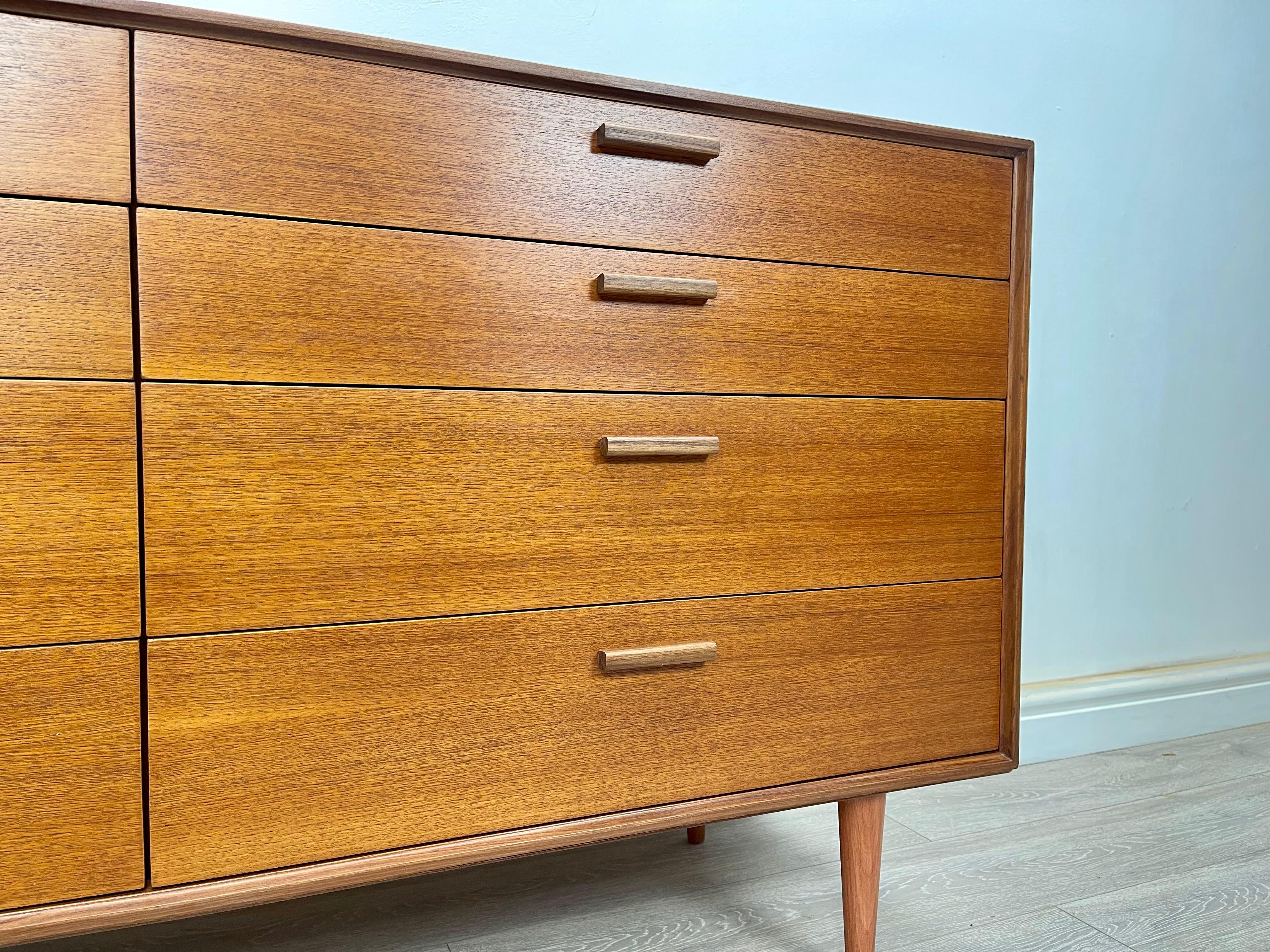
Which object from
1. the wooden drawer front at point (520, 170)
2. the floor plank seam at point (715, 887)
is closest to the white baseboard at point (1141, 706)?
the floor plank seam at point (715, 887)

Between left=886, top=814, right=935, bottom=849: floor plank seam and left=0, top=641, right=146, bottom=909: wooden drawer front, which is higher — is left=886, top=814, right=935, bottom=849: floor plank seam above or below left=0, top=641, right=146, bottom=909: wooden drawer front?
below

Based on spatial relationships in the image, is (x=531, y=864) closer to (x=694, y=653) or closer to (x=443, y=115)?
(x=694, y=653)

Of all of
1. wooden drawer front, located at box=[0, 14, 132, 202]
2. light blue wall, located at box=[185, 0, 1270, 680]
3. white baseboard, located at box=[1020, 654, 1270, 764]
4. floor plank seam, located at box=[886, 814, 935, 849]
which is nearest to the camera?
wooden drawer front, located at box=[0, 14, 132, 202]

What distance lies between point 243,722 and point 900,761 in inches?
23.9

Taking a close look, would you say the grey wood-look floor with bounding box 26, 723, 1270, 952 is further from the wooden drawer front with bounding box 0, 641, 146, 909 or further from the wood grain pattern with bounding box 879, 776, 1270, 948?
the wooden drawer front with bounding box 0, 641, 146, 909

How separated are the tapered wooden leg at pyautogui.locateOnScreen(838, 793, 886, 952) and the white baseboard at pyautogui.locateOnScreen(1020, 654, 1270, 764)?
78 cm

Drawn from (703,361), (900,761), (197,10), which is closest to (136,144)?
(197,10)

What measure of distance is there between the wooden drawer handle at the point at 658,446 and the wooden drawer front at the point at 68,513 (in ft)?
1.16

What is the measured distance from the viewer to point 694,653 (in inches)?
31.8

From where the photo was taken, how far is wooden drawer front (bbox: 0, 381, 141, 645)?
2.02ft

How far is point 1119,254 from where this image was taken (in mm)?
1656

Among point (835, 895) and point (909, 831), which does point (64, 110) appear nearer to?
point (835, 895)

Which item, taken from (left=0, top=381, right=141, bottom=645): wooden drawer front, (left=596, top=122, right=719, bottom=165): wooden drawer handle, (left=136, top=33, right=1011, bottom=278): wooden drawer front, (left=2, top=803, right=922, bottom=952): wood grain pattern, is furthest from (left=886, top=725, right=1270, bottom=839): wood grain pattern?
(left=0, top=381, right=141, bottom=645): wooden drawer front

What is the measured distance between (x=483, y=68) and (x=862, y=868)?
820 mm
